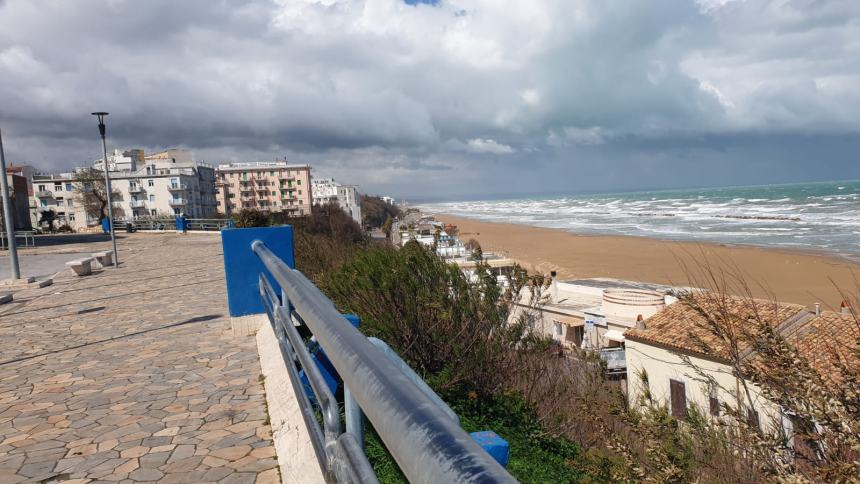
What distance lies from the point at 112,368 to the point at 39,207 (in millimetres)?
80642

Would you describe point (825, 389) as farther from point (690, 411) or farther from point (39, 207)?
point (39, 207)

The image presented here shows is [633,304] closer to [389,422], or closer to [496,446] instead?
[496,446]

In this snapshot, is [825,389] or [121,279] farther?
[121,279]

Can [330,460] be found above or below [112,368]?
above

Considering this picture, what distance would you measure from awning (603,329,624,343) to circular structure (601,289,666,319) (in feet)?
2.04

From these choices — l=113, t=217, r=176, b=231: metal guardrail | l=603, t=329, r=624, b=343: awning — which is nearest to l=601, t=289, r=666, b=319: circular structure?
l=603, t=329, r=624, b=343: awning

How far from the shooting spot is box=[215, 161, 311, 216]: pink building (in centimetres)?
9725

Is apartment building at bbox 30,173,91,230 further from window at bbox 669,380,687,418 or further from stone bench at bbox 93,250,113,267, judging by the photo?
window at bbox 669,380,687,418

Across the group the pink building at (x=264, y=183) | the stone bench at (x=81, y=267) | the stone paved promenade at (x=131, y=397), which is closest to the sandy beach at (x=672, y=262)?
the stone paved promenade at (x=131, y=397)

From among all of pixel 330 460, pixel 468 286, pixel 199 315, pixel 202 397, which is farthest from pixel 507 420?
pixel 199 315

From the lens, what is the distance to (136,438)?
11.6 feet

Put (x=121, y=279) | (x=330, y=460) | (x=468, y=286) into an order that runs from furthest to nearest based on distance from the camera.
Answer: (x=121, y=279) < (x=468, y=286) < (x=330, y=460)

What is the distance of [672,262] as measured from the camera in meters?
30.1

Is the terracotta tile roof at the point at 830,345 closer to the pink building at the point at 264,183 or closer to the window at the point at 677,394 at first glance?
the window at the point at 677,394
